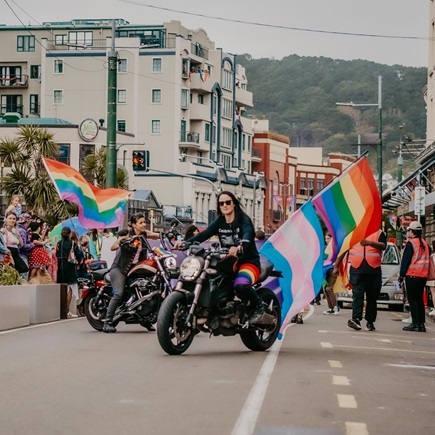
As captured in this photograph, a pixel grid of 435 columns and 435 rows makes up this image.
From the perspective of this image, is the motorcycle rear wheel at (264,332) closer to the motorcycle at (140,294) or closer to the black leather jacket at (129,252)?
the motorcycle at (140,294)

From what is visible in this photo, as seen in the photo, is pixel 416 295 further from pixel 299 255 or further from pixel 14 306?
pixel 14 306

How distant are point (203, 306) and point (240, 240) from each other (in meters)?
0.94

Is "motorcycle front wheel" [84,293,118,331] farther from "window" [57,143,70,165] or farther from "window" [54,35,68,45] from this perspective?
"window" [54,35,68,45]

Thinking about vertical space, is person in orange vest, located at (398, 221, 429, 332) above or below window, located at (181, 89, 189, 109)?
below

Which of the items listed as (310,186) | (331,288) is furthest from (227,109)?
(331,288)

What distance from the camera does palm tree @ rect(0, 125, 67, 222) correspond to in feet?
168

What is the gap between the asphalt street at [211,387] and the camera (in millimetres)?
8898

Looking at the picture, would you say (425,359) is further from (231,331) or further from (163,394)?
(163,394)

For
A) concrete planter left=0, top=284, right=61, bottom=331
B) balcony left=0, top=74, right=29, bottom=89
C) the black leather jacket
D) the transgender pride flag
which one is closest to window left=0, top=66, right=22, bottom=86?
Result: balcony left=0, top=74, right=29, bottom=89

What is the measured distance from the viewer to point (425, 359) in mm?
15539

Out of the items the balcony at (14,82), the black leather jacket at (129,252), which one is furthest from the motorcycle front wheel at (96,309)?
the balcony at (14,82)

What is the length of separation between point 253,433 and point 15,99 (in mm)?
105771

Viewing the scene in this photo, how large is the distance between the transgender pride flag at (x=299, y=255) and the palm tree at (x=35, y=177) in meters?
34.4

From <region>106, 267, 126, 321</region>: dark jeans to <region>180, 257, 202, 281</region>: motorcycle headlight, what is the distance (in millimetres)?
4431
